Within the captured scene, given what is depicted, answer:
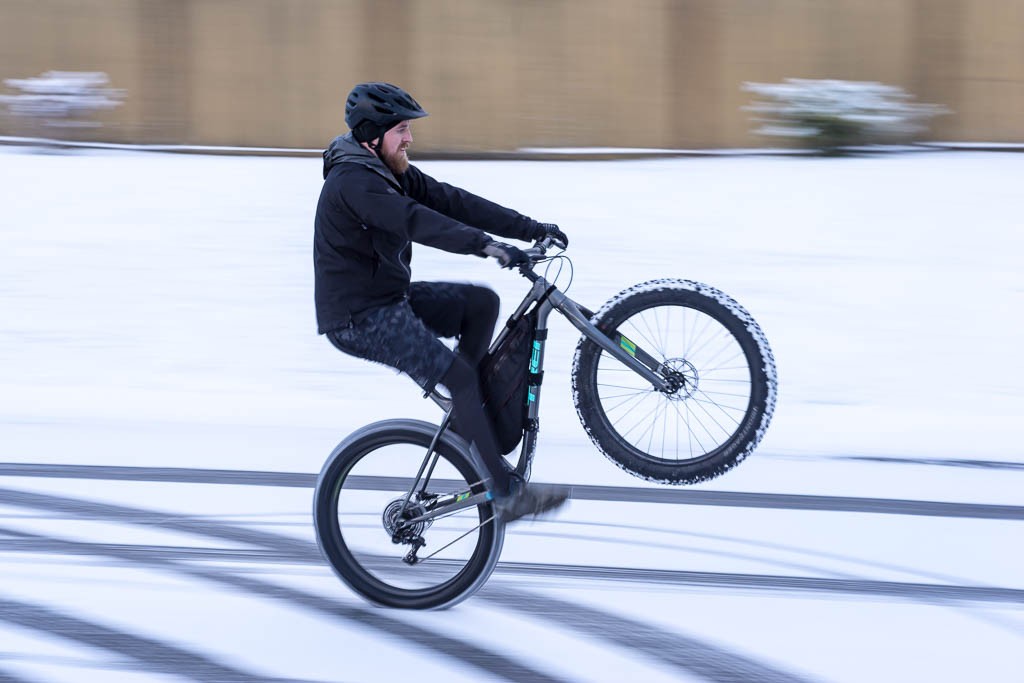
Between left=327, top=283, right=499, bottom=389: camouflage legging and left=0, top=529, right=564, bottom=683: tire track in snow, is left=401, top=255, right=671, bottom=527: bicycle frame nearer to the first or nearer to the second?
left=327, top=283, right=499, bottom=389: camouflage legging

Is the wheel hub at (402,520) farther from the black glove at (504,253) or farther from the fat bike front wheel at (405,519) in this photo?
the black glove at (504,253)

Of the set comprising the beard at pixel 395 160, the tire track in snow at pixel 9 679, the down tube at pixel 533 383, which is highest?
the beard at pixel 395 160

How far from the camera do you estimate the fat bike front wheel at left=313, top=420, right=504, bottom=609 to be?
440 cm

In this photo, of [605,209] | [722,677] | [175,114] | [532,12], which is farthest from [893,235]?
[175,114]

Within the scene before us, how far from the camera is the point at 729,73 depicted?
13.2m

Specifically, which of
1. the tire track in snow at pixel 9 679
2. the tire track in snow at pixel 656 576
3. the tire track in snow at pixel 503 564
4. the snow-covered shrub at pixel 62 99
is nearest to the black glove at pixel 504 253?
the tire track in snow at pixel 656 576

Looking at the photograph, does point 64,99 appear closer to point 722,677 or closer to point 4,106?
point 4,106

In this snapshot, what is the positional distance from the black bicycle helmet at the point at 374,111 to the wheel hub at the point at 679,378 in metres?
1.29

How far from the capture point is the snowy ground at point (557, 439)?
164 inches

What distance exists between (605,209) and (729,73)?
3.27 metres

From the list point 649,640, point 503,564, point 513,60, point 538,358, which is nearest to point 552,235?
point 538,358

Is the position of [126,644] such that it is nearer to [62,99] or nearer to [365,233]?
[365,233]

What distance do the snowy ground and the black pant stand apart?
71 centimetres

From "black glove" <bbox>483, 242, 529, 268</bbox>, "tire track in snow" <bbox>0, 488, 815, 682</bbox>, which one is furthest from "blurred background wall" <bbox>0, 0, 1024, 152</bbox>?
"black glove" <bbox>483, 242, 529, 268</bbox>
